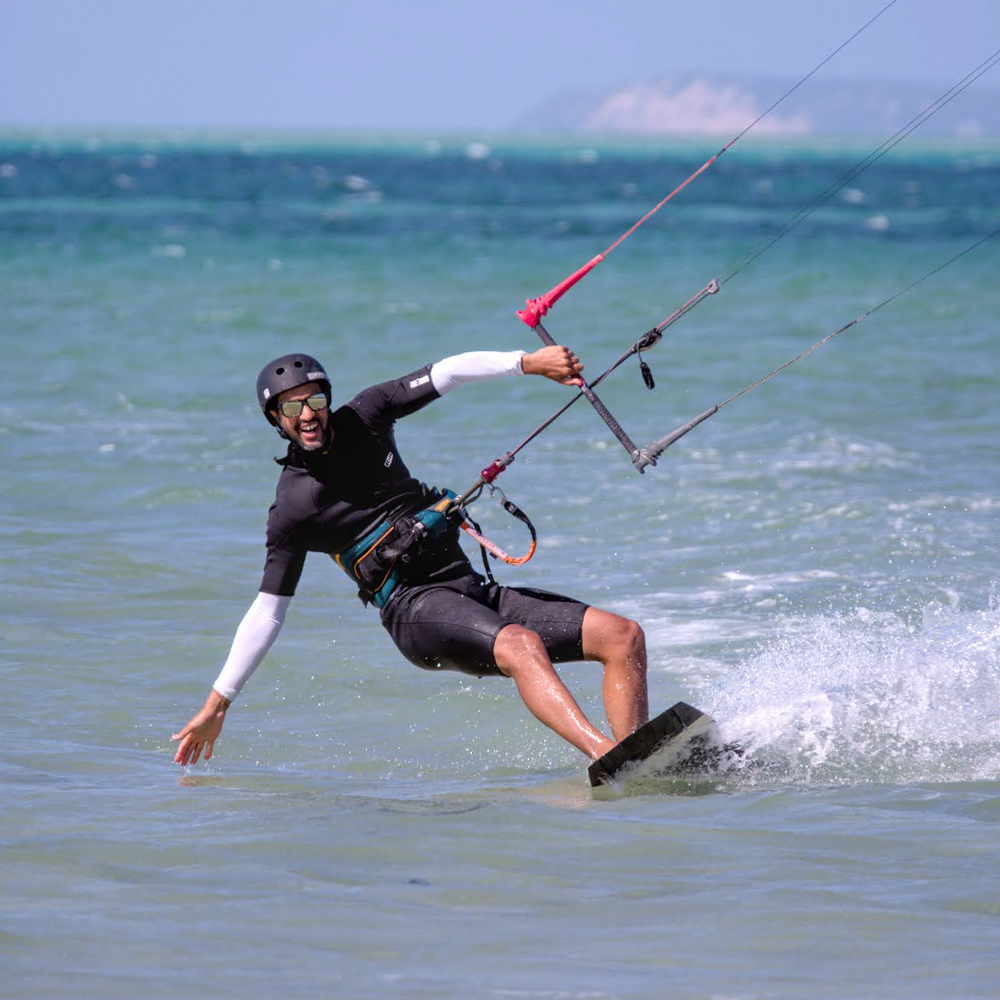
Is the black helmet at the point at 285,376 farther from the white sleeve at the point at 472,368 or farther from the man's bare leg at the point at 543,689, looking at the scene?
the man's bare leg at the point at 543,689

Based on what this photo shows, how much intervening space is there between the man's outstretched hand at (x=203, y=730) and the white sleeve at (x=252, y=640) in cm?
4

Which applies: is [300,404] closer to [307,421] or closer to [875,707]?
[307,421]

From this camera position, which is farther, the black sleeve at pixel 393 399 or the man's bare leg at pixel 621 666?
the black sleeve at pixel 393 399

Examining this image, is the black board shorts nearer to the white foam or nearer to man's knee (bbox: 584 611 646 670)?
man's knee (bbox: 584 611 646 670)

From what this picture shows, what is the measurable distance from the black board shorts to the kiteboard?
17.9 inches

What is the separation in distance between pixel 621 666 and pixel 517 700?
1.83 m

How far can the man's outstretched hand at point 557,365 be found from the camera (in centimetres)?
561

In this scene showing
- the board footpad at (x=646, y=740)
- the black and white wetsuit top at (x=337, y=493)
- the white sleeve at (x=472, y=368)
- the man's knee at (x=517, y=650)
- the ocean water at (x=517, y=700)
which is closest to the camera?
the ocean water at (x=517, y=700)

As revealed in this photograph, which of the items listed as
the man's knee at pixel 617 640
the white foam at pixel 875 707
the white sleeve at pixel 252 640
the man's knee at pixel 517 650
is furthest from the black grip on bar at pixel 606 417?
the white sleeve at pixel 252 640

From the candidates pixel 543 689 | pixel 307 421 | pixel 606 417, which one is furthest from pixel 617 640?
pixel 307 421

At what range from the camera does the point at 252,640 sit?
5977mm

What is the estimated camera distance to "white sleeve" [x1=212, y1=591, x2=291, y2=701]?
5.97 m

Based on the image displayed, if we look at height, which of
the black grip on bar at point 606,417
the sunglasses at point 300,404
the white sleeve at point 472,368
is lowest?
the black grip on bar at point 606,417

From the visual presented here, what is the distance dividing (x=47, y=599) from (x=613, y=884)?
4954 millimetres
